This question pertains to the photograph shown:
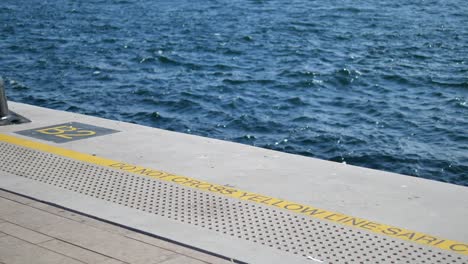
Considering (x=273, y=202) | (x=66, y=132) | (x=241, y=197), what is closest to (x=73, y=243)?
(x=241, y=197)

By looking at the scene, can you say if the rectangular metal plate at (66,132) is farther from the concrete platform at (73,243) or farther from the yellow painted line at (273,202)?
the concrete platform at (73,243)

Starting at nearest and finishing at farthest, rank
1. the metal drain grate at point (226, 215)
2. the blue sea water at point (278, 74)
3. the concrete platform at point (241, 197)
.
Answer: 1. the metal drain grate at point (226, 215)
2. the concrete platform at point (241, 197)
3. the blue sea water at point (278, 74)

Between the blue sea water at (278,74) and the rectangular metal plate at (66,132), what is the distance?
4.18 metres

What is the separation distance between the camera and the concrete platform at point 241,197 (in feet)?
19.4

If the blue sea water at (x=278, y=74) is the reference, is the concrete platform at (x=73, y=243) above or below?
above

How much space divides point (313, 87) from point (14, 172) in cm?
1137

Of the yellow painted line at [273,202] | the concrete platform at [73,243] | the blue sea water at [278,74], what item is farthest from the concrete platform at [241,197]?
the blue sea water at [278,74]

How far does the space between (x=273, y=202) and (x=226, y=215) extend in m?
0.55

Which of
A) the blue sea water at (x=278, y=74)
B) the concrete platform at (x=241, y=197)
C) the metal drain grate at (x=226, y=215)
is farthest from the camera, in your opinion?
the blue sea water at (x=278, y=74)


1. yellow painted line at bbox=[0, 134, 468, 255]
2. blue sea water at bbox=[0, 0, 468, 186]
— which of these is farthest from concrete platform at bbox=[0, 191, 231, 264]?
blue sea water at bbox=[0, 0, 468, 186]

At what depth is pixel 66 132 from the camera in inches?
375

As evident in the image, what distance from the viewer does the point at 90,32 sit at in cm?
2755

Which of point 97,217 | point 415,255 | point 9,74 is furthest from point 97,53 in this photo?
point 415,255

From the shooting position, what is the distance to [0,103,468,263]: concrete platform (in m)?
5.91
